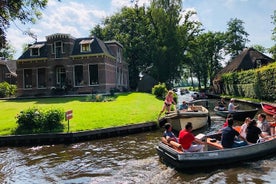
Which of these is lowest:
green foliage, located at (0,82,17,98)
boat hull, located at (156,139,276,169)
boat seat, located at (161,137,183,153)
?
boat hull, located at (156,139,276,169)

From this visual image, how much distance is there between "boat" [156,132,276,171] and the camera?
34.3ft

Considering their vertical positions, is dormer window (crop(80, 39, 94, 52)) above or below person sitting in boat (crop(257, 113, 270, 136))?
above

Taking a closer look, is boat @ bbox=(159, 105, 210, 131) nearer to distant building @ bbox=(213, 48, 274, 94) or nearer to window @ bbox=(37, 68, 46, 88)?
window @ bbox=(37, 68, 46, 88)

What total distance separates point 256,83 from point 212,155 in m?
25.8

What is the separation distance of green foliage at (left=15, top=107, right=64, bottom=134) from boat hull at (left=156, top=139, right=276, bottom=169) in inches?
314

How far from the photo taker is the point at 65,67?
1513 inches

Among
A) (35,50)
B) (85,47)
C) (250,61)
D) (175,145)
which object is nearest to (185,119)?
(175,145)

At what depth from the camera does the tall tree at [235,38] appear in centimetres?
7669

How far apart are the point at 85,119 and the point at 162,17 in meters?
33.0

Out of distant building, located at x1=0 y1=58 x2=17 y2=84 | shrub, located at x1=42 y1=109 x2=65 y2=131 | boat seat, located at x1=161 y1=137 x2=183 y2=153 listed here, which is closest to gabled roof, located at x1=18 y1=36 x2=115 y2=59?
distant building, located at x1=0 y1=58 x2=17 y2=84

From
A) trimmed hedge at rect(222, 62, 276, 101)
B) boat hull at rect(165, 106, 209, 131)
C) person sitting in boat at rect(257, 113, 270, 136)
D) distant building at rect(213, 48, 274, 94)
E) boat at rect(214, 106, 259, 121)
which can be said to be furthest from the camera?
distant building at rect(213, 48, 274, 94)

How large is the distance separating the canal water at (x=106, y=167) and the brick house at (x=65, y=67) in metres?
22.4

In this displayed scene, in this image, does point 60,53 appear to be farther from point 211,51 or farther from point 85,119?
point 211,51

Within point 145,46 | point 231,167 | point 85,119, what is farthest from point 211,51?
point 231,167
